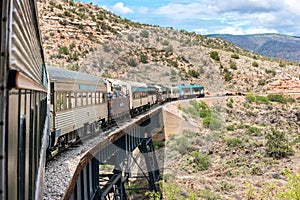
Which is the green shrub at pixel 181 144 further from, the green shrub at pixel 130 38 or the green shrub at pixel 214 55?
the green shrub at pixel 214 55

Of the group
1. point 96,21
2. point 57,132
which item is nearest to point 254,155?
point 57,132

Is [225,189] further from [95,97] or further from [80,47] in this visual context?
[80,47]

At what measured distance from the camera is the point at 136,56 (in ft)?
224

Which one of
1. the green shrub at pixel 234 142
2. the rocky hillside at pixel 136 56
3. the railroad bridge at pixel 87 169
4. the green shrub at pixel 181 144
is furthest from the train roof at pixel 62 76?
the rocky hillside at pixel 136 56

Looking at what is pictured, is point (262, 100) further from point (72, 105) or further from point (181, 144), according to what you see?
point (72, 105)

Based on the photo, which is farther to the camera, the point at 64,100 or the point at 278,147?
the point at 278,147

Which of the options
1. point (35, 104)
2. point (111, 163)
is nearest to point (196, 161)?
point (111, 163)

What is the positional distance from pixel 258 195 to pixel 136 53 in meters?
46.9

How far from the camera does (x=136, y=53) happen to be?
69562mm

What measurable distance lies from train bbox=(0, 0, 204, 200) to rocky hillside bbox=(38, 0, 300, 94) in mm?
30439

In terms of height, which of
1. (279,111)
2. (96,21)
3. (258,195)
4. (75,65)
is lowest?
(258,195)

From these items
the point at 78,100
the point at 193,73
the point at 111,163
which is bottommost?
the point at 111,163

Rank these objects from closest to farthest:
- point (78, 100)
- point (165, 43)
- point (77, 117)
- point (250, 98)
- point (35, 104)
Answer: point (35, 104) → point (77, 117) → point (78, 100) → point (250, 98) → point (165, 43)

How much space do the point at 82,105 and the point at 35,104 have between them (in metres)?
9.25
